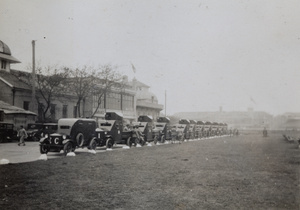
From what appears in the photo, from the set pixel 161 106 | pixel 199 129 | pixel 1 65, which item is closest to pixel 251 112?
pixel 161 106

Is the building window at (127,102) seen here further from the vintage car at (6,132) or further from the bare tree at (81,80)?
the vintage car at (6,132)

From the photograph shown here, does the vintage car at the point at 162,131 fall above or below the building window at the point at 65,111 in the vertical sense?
below

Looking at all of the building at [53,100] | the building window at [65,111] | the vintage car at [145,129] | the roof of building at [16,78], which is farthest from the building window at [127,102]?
the vintage car at [145,129]

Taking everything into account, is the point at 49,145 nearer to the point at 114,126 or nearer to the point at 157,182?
the point at 114,126

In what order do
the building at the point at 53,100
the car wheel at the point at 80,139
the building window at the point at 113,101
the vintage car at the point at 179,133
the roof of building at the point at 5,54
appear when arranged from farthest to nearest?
the building window at the point at 113,101 < the roof of building at the point at 5,54 < the building at the point at 53,100 < the vintage car at the point at 179,133 < the car wheel at the point at 80,139

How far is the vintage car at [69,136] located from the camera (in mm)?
13547

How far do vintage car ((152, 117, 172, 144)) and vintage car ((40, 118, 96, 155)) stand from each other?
9159 millimetres

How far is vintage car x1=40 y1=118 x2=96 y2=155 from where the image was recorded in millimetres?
13547

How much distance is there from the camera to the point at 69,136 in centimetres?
1416

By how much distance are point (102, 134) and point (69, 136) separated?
10.6 feet

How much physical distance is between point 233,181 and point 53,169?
213 inches

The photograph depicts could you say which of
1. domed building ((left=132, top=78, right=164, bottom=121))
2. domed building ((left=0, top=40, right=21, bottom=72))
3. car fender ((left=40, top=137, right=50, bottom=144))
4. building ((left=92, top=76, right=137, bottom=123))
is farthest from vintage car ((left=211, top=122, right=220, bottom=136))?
car fender ((left=40, top=137, right=50, bottom=144))

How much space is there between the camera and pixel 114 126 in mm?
18500

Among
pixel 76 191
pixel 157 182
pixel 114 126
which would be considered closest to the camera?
pixel 76 191
